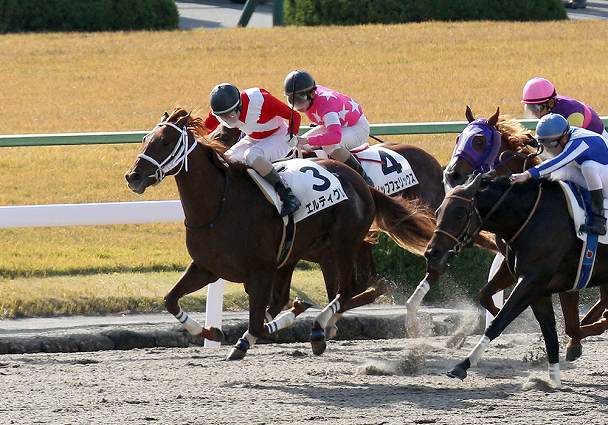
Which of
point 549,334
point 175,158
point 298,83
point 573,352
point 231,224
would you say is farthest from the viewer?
point 298,83

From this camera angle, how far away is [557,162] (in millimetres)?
7398

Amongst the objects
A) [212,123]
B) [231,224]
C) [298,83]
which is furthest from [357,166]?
[231,224]

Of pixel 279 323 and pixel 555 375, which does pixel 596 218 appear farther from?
pixel 279 323

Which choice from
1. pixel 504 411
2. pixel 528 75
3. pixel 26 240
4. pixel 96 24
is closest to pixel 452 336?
pixel 504 411

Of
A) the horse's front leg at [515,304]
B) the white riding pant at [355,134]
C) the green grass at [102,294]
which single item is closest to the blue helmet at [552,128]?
the horse's front leg at [515,304]

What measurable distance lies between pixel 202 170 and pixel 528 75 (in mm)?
12397

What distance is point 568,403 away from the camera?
711 cm

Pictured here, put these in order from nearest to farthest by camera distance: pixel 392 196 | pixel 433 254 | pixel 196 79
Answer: pixel 433 254 → pixel 392 196 → pixel 196 79

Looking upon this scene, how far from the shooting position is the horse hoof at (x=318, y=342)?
8.26 metres

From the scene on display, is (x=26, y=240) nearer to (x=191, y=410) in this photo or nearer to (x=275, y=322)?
(x=275, y=322)

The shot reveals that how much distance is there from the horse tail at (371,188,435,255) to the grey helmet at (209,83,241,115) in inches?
50.1

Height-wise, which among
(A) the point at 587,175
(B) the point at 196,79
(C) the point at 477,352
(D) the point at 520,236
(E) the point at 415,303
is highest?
(A) the point at 587,175

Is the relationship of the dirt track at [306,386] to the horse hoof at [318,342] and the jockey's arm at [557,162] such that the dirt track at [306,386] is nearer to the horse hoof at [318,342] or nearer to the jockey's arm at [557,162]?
the horse hoof at [318,342]

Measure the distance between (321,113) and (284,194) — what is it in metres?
1.06
